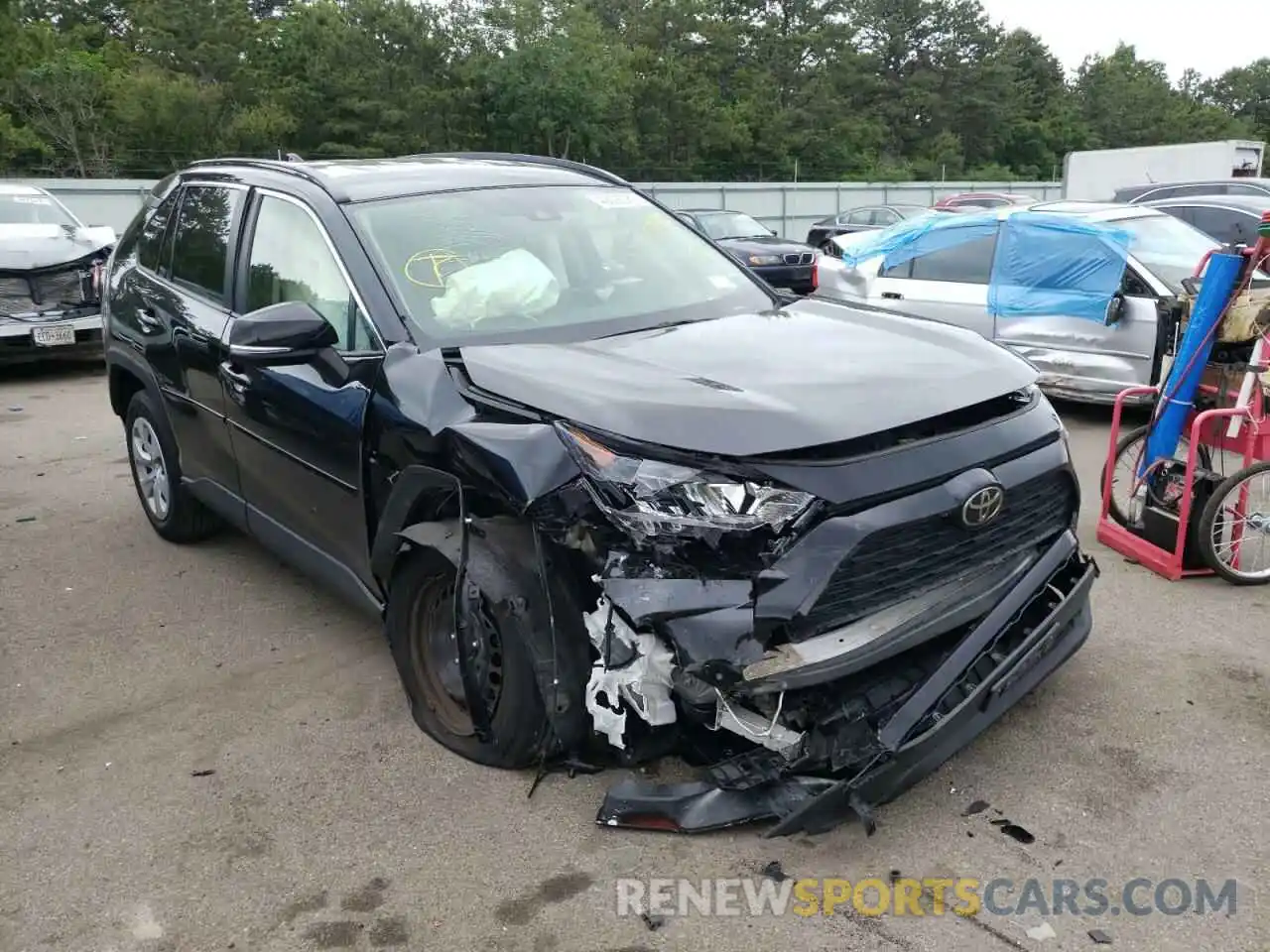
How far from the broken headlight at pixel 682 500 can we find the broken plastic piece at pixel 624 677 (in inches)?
10.7

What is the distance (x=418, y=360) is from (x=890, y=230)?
22.9ft

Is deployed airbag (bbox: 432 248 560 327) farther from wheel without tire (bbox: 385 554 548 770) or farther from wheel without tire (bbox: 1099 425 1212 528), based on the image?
wheel without tire (bbox: 1099 425 1212 528)

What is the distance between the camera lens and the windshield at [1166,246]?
8055mm

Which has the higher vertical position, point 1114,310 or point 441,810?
point 1114,310

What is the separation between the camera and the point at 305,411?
3758 mm

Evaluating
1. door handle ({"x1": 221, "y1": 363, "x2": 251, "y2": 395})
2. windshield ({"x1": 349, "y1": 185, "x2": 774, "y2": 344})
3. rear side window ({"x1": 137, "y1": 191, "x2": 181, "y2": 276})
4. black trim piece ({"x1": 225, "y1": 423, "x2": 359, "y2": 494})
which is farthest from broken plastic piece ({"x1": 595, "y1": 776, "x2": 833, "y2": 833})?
rear side window ({"x1": 137, "y1": 191, "x2": 181, "y2": 276})

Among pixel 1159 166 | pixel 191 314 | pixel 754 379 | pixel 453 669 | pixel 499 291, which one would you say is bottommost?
pixel 453 669

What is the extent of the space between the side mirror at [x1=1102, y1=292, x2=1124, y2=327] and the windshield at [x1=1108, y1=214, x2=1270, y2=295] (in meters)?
0.35

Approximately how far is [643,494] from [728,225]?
16206 mm

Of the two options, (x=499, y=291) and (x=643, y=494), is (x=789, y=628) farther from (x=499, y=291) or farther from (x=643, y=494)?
(x=499, y=291)

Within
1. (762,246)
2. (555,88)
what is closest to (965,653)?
(762,246)

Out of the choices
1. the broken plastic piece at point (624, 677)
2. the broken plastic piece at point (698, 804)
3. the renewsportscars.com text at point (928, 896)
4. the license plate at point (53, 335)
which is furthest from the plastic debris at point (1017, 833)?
the license plate at point (53, 335)

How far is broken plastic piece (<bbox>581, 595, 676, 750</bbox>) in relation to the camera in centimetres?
277

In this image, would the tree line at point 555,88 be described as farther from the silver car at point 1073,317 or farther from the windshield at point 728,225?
the silver car at point 1073,317
